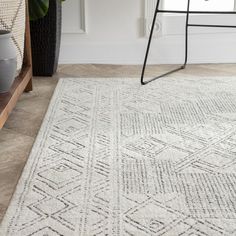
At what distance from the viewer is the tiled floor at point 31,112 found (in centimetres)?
128

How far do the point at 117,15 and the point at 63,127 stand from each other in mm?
1164

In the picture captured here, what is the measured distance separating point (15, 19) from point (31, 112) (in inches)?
14.8

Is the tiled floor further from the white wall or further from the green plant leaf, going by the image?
the green plant leaf

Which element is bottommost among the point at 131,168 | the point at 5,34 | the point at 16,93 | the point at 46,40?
the point at 131,168

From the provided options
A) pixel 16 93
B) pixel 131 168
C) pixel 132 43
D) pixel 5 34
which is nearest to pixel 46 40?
pixel 132 43

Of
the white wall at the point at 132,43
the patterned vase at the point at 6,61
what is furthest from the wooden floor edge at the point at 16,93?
the white wall at the point at 132,43

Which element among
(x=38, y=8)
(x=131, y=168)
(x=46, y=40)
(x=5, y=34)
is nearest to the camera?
(x=131, y=168)

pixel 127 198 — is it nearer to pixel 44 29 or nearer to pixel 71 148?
pixel 71 148

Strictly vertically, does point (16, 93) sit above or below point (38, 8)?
below

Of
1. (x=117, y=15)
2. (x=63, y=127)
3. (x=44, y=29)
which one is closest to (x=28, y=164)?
(x=63, y=127)

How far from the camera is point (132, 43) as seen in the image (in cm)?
263

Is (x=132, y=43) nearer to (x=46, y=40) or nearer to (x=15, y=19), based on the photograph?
(x=46, y=40)

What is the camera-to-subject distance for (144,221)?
104cm

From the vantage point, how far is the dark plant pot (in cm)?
225
